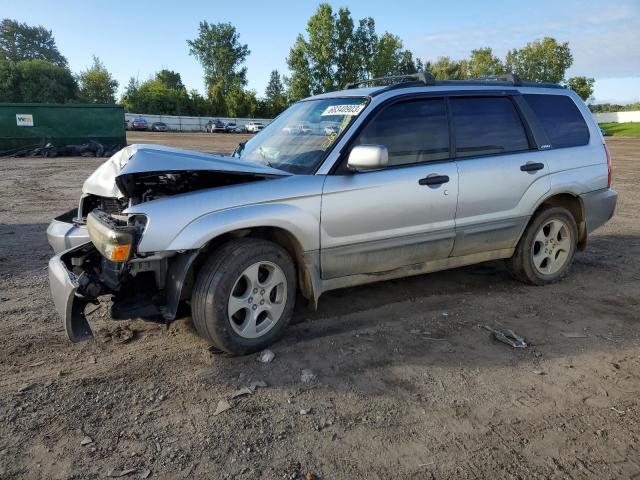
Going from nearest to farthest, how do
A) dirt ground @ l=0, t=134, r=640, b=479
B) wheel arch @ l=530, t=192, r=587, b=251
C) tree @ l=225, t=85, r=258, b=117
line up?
1. dirt ground @ l=0, t=134, r=640, b=479
2. wheel arch @ l=530, t=192, r=587, b=251
3. tree @ l=225, t=85, r=258, b=117

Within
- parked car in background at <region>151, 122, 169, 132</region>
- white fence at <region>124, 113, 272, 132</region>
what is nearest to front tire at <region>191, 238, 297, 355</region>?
parked car in background at <region>151, 122, 169, 132</region>

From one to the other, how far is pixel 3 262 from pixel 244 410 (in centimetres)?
419

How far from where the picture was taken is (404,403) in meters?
3.02

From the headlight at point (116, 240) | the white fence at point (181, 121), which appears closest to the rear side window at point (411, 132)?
the headlight at point (116, 240)

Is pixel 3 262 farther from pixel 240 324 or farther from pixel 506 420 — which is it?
pixel 506 420

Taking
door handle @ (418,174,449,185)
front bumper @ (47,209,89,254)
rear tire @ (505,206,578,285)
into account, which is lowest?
rear tire @ (505,206,578,285)

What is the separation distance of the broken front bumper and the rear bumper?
4.65 m

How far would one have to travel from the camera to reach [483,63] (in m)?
78.8

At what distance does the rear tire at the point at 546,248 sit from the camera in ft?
16.2

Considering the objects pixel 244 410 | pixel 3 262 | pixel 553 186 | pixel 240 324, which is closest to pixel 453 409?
pixel 244 410

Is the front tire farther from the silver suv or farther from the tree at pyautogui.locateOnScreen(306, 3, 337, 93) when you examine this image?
the tree at pyautogui.locateOnScreen(306, 3, 337, 93)

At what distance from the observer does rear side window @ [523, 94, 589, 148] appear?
4.97 meters

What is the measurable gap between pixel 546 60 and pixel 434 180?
2990 inches

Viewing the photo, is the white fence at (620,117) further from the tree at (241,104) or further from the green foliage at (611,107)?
the tree at (241,104)
